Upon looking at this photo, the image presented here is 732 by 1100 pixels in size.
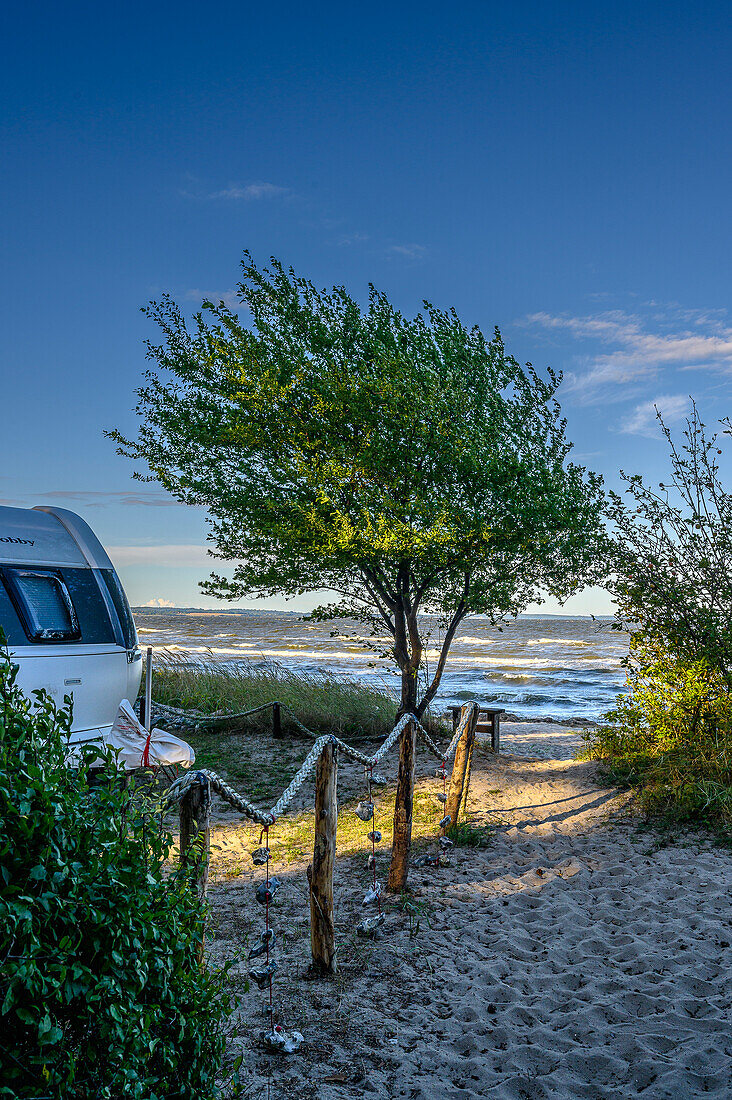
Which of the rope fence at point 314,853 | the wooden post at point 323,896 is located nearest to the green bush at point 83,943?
the rope fence at point 314,853

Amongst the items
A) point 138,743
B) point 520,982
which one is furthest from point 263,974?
point 138,743

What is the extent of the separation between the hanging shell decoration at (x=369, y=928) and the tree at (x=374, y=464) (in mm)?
4728

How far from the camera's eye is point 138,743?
7.62 meters

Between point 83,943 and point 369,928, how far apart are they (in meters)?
3.62

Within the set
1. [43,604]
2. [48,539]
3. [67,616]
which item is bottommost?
[67,616]

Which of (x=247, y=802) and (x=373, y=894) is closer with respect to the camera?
(x=247, y=802)

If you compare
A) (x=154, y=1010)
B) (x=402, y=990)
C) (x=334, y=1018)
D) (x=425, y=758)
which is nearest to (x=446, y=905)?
(x=402, y=990)

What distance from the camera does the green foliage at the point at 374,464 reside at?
9703 millimetres

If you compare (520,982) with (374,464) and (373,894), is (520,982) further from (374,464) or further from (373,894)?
(374,464)

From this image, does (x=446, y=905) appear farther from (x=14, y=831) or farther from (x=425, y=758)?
(x=425, y=758)

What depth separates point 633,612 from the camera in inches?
375

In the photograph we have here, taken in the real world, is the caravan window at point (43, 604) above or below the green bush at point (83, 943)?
above

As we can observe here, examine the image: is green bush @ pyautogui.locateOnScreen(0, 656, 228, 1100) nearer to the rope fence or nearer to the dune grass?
the rope fence

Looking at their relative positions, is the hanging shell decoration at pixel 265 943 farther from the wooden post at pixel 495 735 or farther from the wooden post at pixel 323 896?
the wooden post at pixel 495 735
